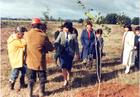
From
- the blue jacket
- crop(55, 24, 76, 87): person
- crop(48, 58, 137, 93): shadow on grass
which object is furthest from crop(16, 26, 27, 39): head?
the blue jacket

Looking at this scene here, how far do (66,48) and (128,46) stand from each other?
3.11 meters

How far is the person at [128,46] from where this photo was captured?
1428 centimetres

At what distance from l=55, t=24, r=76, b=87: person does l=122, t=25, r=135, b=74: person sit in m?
2.65

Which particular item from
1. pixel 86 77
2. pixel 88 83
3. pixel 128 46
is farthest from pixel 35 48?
pixel 128 46

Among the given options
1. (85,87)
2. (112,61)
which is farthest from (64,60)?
(112,61)

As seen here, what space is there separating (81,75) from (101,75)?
0.69 meters

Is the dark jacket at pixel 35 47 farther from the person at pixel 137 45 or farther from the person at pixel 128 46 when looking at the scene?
the person at pixel 137 45

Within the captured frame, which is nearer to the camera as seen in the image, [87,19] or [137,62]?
[87,19]

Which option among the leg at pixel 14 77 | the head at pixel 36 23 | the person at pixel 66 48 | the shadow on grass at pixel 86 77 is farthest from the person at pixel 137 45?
the head at pixel 36 23

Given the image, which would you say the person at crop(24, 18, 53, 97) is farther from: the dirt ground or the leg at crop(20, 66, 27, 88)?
the leg at crop(20, 66, 27, 88)

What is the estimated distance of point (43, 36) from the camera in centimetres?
1070

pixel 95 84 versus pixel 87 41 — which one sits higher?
pixel 87 41

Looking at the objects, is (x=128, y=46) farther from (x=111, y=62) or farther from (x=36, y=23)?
(x=36, y=23)

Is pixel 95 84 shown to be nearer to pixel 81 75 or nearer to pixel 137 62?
pixel 81 75
